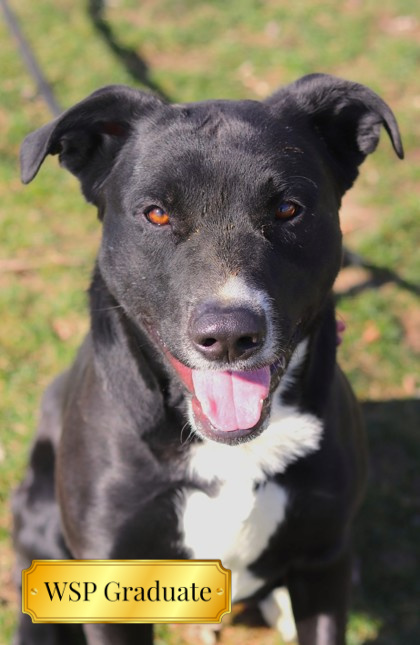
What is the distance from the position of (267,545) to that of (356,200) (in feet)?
12.0

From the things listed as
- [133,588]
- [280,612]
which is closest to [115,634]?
[133,588]

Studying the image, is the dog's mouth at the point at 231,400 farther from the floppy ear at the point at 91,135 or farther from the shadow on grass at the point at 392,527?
the shadow on grass at the point at 392,527

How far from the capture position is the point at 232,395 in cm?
268

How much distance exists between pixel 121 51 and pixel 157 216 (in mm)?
5402

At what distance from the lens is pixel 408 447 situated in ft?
15.0

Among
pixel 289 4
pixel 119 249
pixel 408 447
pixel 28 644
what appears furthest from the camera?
pixel 289 4

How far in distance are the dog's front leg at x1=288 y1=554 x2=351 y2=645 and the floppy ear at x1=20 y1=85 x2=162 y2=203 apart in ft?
5.38

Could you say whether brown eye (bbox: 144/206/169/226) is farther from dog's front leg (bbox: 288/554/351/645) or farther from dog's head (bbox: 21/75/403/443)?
dog's front leg (bbox: 288/554/351/645)

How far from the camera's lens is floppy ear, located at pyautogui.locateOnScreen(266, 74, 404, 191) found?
9.23 ft

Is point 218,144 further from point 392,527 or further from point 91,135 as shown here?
point 392,527

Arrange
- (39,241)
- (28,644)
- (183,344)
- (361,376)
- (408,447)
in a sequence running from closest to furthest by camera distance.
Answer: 1. (183,344)
2. (28,644)
3. (408,447)
4. (361,376)
5. (39,241)

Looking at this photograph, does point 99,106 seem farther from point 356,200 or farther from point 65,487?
point 356,200

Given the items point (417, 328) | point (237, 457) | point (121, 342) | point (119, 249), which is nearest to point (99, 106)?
point (119, 249)

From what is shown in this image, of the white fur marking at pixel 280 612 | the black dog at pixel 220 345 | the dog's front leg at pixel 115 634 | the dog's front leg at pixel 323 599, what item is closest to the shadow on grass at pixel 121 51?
the black dog at pixel 220 345
